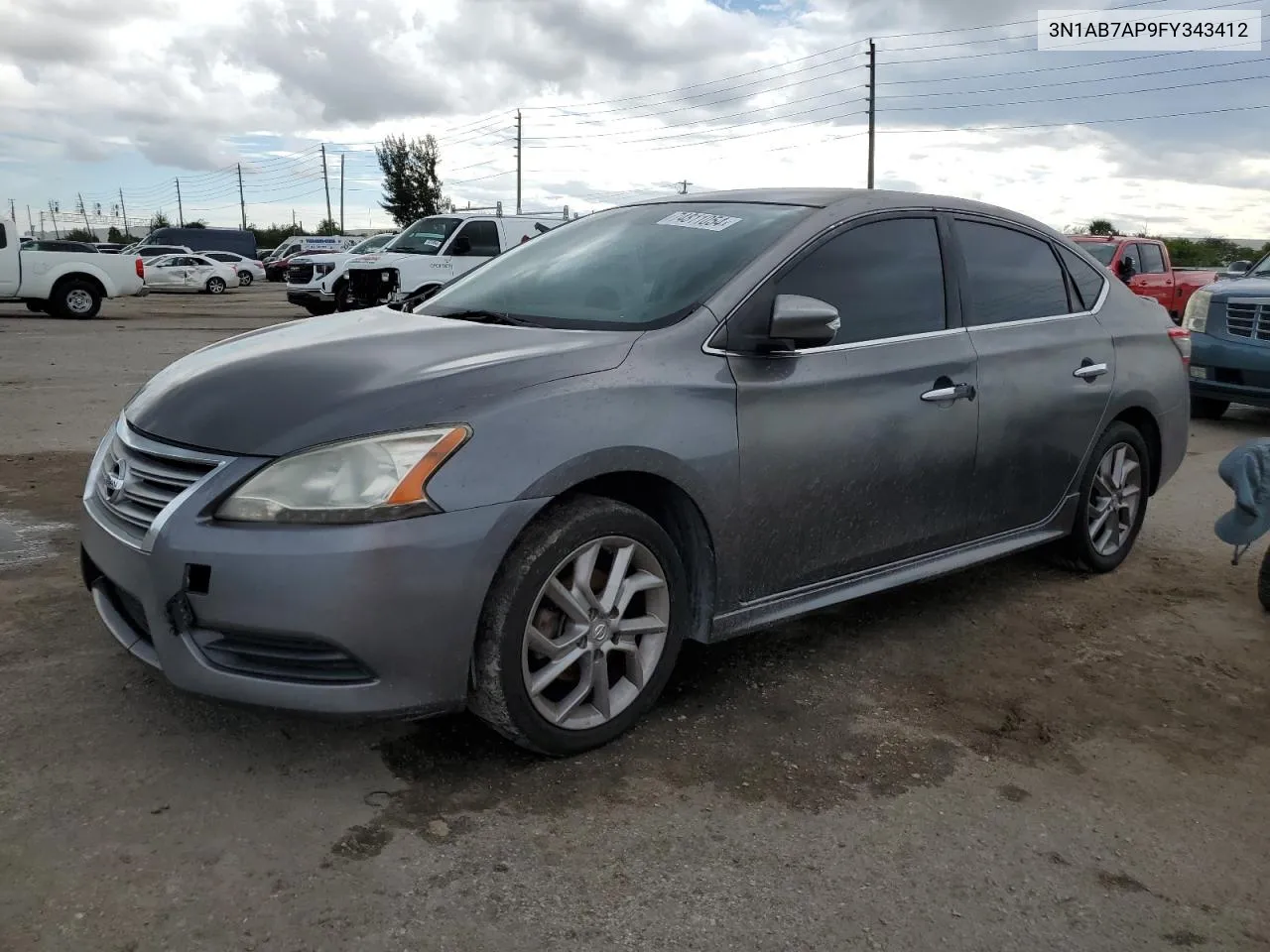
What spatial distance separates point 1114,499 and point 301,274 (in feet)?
66.8

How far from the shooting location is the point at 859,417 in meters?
3.59

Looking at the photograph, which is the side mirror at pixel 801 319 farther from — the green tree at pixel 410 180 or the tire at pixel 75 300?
the green tree at pixel 410 180

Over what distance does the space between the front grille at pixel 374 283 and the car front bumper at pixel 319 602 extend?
47.1 feet

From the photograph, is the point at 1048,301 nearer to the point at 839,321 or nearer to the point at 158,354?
the point at 839,321

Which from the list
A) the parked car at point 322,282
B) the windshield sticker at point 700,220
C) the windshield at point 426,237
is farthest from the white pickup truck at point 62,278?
the windshield sticker at point 700,220

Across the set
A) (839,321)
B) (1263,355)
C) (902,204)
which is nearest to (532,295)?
(839,321)

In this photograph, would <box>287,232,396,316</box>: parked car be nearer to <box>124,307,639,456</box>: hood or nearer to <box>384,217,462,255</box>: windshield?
<box>384,217,462,255</box>: windshield

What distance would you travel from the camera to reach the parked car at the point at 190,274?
3559cm

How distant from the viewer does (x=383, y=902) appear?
7.83ft

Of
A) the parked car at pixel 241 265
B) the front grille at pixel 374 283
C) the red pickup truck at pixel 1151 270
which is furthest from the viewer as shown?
the parked car at pixel 241 265

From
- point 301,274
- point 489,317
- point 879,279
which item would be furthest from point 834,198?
point 301,274

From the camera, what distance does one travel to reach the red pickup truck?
17.5 meters

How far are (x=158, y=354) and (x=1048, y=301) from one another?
38.4ft

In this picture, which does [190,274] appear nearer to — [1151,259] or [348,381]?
[1151,259]
